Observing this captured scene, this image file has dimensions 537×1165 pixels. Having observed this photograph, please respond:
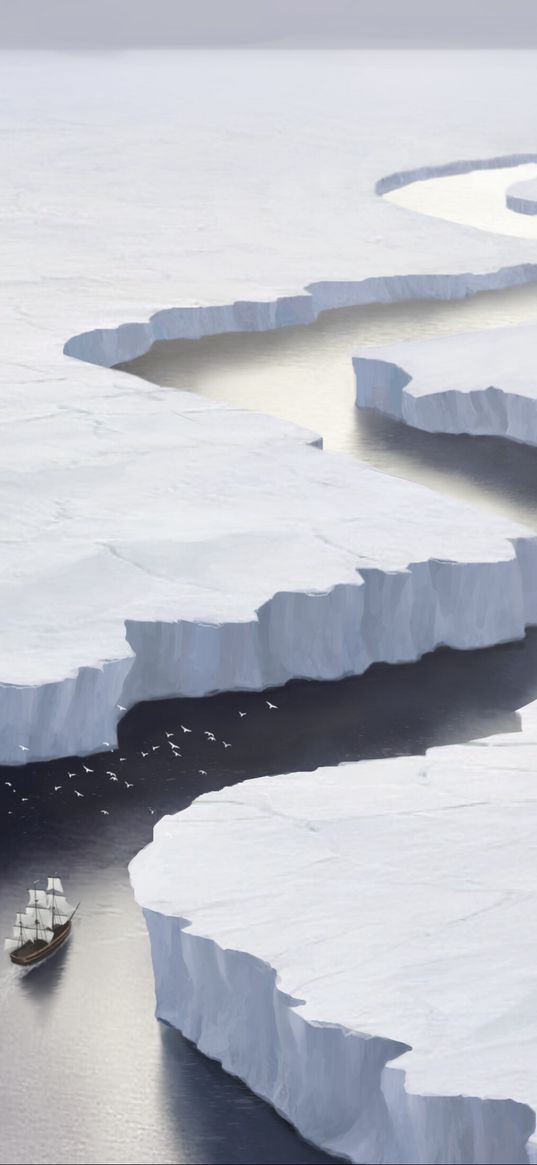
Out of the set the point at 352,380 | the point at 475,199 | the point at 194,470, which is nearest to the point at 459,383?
the point at 352,380

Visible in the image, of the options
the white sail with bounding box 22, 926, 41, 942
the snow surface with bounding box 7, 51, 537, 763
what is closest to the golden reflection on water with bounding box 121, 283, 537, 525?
the snow surface with bounding box 7, 51, 537, 763

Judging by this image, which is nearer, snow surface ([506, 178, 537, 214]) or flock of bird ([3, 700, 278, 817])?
flock of bird ([3, 700, 278, 817])

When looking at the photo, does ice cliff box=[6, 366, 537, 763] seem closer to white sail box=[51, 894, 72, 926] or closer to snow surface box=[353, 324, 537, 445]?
white sail box=[51, 894, 72, 926]

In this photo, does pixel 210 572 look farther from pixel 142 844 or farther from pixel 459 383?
pixel 459 383

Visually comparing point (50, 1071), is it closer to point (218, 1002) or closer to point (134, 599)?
point (218, 1002)

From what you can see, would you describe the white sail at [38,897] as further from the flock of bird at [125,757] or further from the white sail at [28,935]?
the flock of bird at [125,757]

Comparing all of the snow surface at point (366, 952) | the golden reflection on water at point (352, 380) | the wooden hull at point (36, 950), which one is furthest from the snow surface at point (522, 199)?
the wooden hull at point (36, 950)

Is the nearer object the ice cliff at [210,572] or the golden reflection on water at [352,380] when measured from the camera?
the ice cliff at [210,572]
